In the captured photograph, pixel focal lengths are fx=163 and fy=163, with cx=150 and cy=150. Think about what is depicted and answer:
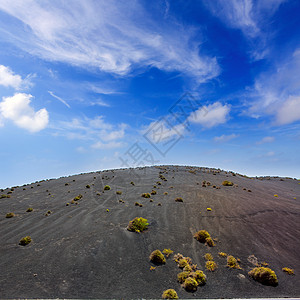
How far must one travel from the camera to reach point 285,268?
10172 millimetres

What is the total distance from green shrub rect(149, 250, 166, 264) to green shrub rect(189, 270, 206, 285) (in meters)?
1.91

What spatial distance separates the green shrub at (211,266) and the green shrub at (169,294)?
3.14 m

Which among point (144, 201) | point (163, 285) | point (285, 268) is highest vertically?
point (144, 201)

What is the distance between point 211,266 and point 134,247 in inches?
203

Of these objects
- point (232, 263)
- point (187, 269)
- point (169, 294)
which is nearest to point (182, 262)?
point (187, 269)

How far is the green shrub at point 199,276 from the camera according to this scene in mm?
8773

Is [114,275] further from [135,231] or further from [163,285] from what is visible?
[135,231]

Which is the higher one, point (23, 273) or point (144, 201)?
point (144, 201)

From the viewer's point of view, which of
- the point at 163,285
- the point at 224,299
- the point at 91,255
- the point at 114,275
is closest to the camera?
the point at 224,299

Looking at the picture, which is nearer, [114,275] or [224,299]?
[224,299]

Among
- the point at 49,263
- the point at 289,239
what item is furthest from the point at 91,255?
the point at 289,239

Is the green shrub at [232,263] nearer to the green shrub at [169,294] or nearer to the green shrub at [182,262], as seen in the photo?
the green shrub at [182,262]

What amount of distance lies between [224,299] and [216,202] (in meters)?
13.8

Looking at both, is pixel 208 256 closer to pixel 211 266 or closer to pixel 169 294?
pixel 211 266
